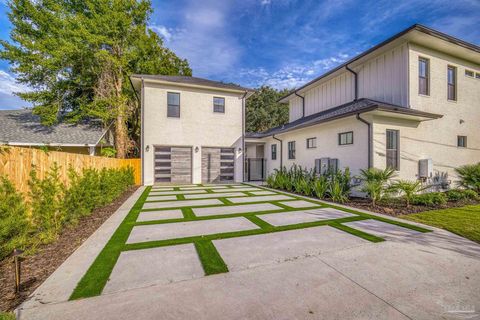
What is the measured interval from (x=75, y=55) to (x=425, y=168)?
62.8ft

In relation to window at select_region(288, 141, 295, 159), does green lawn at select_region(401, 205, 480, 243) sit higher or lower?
lower

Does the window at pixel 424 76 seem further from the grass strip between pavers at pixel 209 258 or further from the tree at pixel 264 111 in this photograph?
the tree at pixel 264 111

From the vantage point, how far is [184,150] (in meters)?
12.8

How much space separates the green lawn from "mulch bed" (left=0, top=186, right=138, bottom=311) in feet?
22.3

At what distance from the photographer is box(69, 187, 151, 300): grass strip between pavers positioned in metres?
2.23

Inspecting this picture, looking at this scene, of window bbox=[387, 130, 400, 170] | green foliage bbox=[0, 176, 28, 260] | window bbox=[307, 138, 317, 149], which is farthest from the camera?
window bbox=[307, 138, 317, 149]

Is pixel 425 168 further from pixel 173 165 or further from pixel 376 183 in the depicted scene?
pixel 173 165

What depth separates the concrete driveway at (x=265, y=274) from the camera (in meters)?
1.97

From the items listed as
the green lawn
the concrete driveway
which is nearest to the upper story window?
the green lawn

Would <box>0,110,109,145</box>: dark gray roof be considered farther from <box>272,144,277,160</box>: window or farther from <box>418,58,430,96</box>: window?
<box>418,58,430,96</box>: window

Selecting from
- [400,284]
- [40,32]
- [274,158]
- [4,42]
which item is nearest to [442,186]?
[274,158]

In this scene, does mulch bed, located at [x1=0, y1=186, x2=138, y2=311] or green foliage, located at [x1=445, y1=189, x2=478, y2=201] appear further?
green foliage, located at [x1=445, y1=189, x2=478, y2=201]

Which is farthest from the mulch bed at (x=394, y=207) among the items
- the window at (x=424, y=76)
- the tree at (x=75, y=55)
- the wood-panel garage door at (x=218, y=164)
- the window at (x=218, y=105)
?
the tree at (x=75, y=55)

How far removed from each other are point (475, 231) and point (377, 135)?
13.5ft
